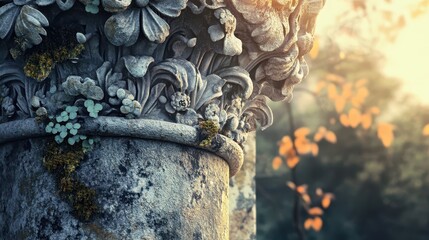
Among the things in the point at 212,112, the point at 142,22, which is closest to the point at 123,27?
the point at 142,22

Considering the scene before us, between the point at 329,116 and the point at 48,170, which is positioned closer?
the point at 48,170

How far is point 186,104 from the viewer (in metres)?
2.81

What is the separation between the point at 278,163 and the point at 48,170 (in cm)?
971

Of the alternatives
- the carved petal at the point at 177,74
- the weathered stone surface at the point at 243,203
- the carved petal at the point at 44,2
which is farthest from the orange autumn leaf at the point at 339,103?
the carved petal at the point at 44,2

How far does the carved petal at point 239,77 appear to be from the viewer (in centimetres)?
294

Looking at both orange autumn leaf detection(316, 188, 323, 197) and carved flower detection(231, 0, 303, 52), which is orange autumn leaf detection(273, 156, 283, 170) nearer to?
orange autumn leaf detection(316, 188, 323, 197)

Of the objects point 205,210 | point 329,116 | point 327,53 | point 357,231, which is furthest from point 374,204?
point 205,210

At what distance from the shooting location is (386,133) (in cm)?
1218

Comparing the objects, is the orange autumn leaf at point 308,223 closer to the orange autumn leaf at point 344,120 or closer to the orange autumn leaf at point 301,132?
the orange autumn leaf at point 301,132

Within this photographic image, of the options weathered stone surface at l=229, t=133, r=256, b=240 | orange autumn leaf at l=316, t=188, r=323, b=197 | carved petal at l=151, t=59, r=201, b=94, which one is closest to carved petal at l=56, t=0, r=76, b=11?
carved petal at l=151, t=59, r=201, b=94

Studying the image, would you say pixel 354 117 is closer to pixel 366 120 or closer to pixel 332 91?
pixel 366 120

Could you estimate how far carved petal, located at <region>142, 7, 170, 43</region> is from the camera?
107 inches

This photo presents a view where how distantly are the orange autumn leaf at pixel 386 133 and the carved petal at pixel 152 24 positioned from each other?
9.79 meters

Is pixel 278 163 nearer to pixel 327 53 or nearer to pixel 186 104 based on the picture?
pixel 327 53
